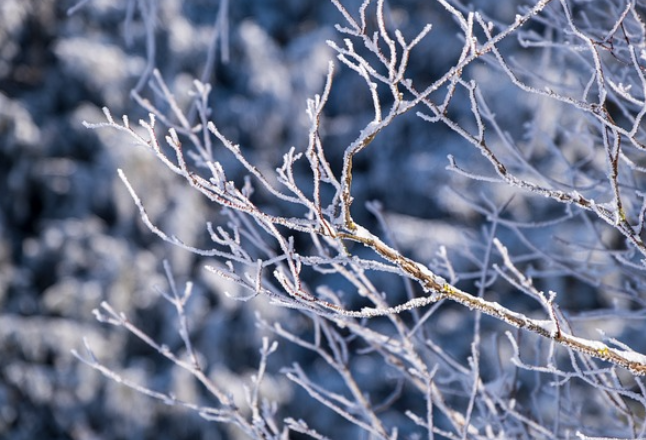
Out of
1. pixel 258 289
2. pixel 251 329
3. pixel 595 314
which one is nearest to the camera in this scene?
pixel 258 289

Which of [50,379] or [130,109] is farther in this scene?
[130,109]

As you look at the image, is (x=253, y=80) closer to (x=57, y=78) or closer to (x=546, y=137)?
(x=57, y=78)

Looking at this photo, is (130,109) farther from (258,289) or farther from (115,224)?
(258,289)

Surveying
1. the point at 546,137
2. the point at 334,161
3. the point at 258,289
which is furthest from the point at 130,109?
the point at 258,289

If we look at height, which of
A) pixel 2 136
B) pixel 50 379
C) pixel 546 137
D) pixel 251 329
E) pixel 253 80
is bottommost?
pixel 50 379

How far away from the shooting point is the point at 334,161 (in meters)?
7.24

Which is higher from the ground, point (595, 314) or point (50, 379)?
point (595, 314)

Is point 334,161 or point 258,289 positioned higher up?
point 258,289

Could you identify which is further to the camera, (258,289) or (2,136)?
(2,136)

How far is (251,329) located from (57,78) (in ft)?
10.0

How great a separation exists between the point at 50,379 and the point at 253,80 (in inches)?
131

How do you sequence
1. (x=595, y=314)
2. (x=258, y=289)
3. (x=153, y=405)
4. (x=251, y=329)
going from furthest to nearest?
(x=251, y=329)
(x=153, y=405)
(x=595, y=314)
(x=258, y=289)

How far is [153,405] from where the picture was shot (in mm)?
6426

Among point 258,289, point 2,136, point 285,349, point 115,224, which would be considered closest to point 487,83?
point 285,349
